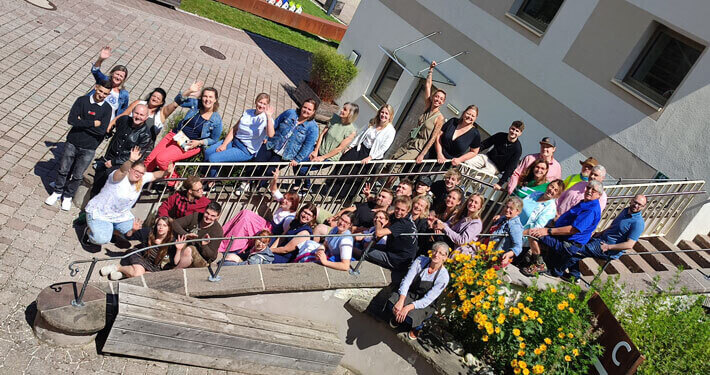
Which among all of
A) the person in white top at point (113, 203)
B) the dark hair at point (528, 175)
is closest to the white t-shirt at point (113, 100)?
the person in white top at point (113, 203)

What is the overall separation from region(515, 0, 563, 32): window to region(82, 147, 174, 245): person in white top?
28.3 ft

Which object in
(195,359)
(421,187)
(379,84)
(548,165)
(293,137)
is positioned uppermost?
(548,165)

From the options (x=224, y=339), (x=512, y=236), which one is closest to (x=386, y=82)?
(x=512, y=236)

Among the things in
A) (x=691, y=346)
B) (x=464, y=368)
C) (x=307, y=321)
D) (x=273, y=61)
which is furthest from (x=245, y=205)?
(x=273, y=61)

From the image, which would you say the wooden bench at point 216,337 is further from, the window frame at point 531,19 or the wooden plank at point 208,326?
the window frame at point 531,19

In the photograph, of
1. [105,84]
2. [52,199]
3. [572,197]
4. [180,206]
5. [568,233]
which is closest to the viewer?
[180,206]

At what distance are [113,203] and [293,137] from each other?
9.19 feet

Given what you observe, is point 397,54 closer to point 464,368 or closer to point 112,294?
point 464,368

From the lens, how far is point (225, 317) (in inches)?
261

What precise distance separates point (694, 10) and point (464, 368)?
700cm

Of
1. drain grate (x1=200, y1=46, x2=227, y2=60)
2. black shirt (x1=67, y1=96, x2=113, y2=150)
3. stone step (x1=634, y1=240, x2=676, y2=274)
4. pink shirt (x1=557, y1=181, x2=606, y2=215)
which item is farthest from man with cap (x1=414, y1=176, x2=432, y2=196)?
drain grate (x1=200, y1=46, x2=227, y2=60)

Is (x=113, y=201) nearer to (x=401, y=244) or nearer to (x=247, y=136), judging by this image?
(x=247, y=136)

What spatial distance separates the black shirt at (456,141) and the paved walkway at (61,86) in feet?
16.7

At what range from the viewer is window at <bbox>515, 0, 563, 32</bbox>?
1302 cm
